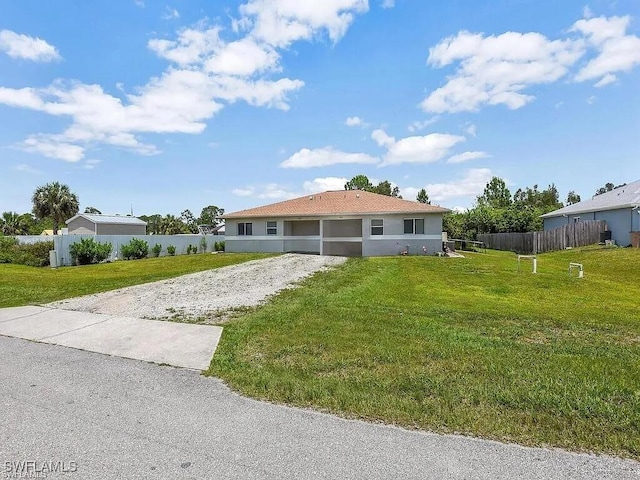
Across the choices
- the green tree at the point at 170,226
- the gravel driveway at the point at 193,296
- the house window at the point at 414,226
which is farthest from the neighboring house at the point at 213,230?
the gravel driveway at the point at 193,296

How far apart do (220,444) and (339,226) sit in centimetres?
2344

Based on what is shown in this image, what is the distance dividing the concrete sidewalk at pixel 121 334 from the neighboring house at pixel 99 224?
30.7m

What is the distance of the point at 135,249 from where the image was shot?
2586cm

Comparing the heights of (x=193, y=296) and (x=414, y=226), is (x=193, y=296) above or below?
below

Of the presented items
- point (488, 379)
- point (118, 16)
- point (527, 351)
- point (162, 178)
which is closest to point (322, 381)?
point (488, 379)

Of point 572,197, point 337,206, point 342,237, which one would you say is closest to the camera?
point 342,237

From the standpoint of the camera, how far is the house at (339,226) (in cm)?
2264

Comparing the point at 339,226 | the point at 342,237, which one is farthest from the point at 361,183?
the point at 342,237

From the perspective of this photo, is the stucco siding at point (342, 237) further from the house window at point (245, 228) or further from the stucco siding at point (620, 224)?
the stucco siding at point (620, 224)

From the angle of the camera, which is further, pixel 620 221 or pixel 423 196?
pixel 423 196

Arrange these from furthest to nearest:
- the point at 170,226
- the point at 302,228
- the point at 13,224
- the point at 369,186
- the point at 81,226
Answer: the point at 369,186 < the point at 170,226 < the point at 13,224 < the point at 81,226 < the point at 302,228

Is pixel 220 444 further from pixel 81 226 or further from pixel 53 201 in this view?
pixel 53 201

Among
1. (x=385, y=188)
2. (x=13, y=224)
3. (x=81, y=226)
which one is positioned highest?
(x=385, y=188)

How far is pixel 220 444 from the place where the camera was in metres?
2.92
